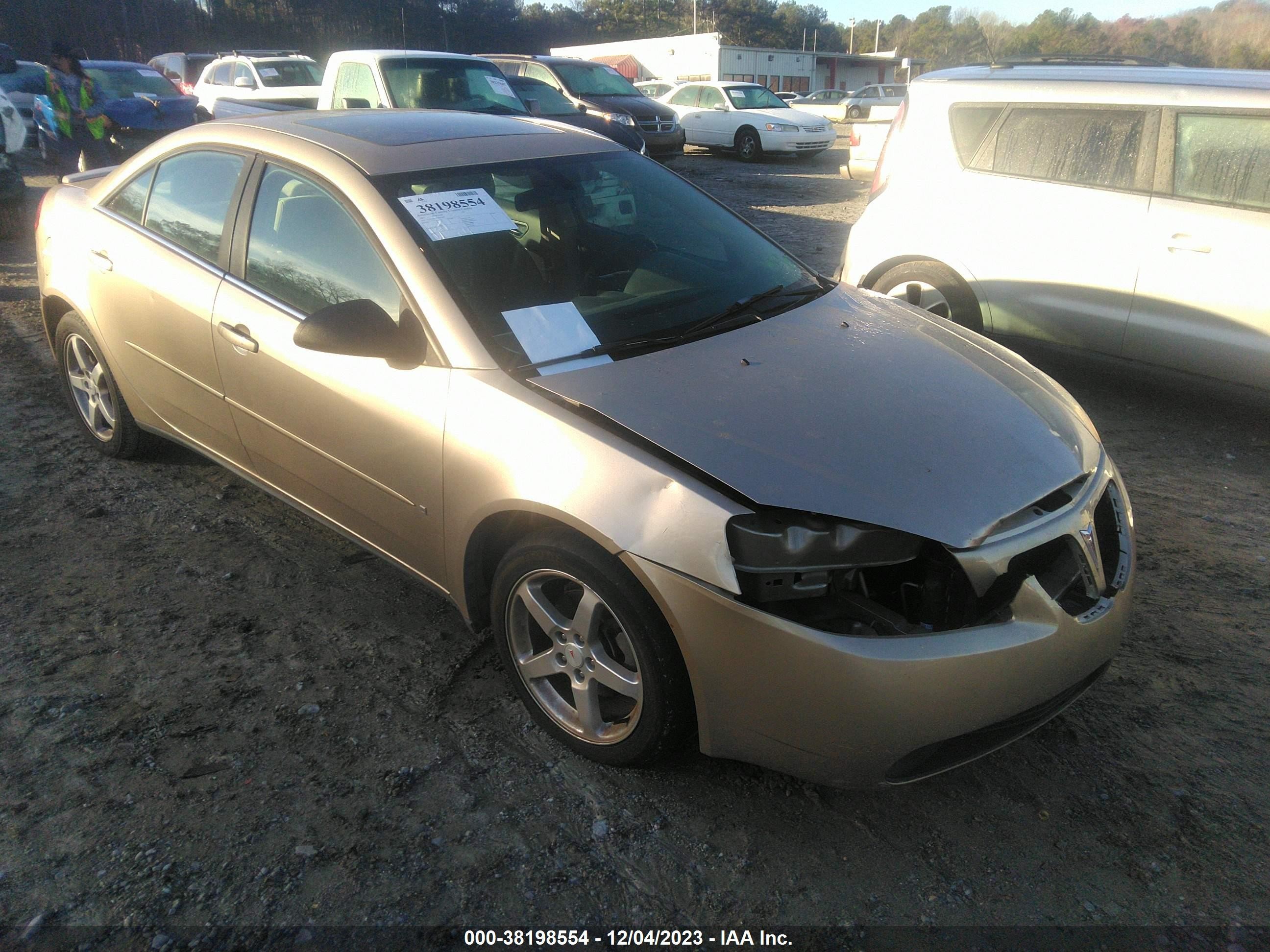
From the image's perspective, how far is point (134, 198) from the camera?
391cm

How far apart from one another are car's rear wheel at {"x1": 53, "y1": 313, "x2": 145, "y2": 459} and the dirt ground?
760 mm

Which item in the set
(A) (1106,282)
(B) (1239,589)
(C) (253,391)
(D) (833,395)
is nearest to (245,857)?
(C) (253,391)

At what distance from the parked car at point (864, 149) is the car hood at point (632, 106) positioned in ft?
18.5

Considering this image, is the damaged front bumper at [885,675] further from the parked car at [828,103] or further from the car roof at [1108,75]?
the parked car at [828,103]

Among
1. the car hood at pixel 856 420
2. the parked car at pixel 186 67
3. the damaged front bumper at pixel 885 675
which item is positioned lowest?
the damaged front bumper at pixel 885 675

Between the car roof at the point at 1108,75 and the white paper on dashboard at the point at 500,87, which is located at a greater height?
the car roof at the point at 1108,75

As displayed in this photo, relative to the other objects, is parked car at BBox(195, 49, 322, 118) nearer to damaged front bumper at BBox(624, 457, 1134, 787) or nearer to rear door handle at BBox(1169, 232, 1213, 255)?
rear door handle at BBox(1169, 232, 1213, 255)

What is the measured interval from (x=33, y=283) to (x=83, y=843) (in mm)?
7379

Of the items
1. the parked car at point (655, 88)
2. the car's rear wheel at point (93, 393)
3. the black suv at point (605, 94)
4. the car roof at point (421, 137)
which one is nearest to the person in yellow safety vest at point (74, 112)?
the black suv at point (605, 94)

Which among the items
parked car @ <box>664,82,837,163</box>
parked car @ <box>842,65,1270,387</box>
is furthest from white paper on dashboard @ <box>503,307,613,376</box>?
parked car @ <box>664,82,837,163</box>

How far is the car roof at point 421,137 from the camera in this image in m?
3.07

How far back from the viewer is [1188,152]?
4.71 m

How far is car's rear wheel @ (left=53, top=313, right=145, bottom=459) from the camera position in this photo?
4191 mm

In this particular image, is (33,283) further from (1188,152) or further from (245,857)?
(1188,152)
